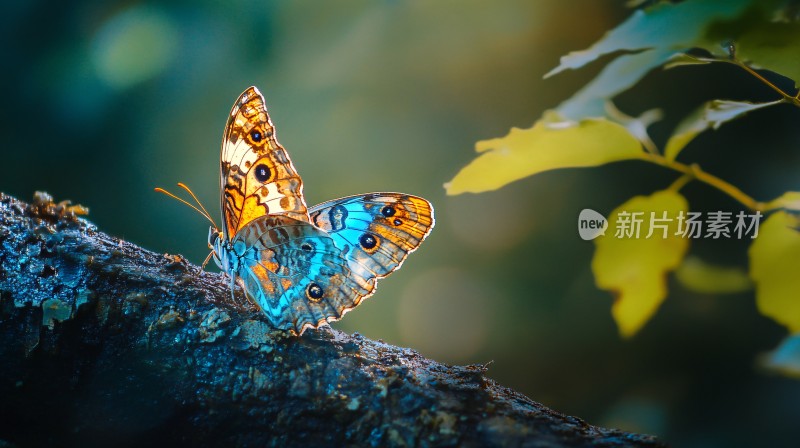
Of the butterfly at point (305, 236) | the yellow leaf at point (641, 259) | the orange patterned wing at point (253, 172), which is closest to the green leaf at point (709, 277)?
the yellow leaf at point (641, 259)

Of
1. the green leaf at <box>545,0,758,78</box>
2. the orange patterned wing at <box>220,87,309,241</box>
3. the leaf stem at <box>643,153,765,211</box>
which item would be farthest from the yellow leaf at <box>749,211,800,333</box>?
the orange patterned wing at <box>220,87,309,241</box>

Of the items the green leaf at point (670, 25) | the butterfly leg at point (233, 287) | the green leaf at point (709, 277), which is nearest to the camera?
the green leaf at point (670, 25)

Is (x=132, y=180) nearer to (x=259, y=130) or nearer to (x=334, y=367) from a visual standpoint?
(x=259, y=130)

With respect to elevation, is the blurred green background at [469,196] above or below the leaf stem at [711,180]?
above

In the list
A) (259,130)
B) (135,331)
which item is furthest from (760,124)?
(135,331)

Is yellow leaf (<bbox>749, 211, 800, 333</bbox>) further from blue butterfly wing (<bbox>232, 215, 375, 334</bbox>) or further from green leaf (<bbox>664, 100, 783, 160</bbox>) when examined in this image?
blue butterfly wing (<bbox>232, 215, 375, 334</bbox>)

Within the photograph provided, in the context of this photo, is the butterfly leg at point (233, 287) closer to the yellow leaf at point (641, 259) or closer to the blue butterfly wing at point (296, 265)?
the blue butterfly wing at point (296, 265)

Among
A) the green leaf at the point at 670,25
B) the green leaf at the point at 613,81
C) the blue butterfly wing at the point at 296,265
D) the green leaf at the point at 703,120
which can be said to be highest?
the blue butterfly wing at the point at 296,265
